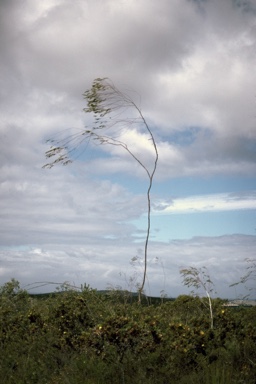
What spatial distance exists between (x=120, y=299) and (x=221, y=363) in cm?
576

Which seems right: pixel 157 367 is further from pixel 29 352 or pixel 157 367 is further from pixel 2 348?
pixel 2 348

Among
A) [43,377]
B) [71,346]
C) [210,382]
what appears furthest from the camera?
[71,346]

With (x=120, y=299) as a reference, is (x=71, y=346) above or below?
below

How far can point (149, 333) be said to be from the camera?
8.05m

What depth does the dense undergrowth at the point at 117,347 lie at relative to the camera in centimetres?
675

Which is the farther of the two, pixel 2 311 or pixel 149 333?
pixel 2 311

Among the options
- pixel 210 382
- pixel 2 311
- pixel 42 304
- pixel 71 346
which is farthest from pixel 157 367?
pixel 42 304

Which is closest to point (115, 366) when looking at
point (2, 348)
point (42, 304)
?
point (2, 348)

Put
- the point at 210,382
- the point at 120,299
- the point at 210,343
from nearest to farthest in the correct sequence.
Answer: the point at 210,382, the point at 210,343, the point at 120,299

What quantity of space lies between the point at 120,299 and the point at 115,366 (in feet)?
18.5

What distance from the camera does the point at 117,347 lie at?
25.9 feet

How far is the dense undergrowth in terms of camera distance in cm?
675

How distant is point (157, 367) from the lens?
705 cm

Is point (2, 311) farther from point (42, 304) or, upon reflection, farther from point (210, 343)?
point (210, 343)
